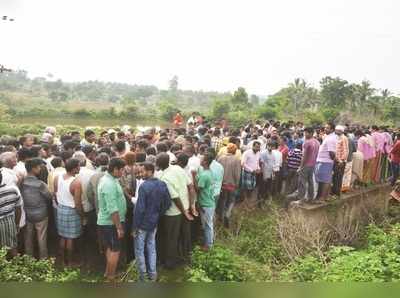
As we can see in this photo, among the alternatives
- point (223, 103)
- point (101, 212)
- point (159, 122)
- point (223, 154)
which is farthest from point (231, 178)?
point (159, 122)

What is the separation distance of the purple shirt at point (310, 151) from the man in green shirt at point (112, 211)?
13.4 ft

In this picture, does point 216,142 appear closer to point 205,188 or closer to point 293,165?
point 293,165

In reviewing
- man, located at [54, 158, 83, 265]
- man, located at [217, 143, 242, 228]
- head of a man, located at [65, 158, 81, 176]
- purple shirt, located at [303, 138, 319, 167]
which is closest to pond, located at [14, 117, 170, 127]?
purple shirt, located at [303, 138, 319, 167]

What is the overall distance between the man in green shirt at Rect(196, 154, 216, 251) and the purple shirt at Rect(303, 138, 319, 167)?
260 centimetres

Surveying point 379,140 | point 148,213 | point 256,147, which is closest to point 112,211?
point 148,213

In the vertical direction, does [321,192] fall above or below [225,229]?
above

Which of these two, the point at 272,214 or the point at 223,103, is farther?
the point at 223,103

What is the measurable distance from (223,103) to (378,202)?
30.8 m

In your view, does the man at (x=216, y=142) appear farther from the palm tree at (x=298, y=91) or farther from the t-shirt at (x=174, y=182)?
the palm tree at (x=298, y=91)

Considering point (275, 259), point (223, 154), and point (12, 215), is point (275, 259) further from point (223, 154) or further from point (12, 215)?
point (12, 215)

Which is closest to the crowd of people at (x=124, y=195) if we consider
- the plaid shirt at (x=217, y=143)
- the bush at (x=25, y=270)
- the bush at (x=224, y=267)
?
the bush at (x=224, y=267)

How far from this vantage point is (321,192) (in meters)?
8.09

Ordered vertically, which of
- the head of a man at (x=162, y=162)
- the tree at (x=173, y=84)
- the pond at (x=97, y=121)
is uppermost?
the tree at (x=173, y=84)

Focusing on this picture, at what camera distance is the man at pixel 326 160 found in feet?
24.7
